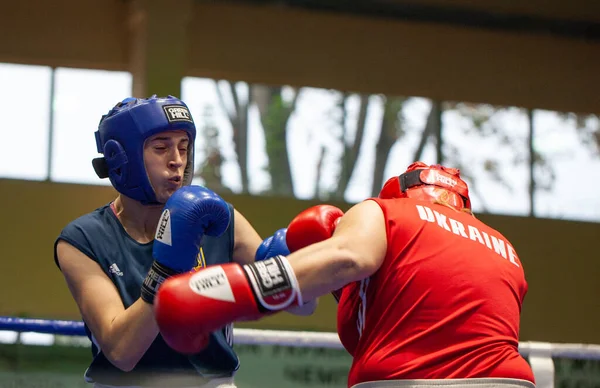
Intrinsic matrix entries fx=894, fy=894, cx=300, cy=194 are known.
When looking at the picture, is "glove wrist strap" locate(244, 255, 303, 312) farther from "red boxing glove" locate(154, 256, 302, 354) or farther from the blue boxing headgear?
the blue boxing headgear

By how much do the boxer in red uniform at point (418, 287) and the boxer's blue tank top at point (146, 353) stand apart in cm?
39

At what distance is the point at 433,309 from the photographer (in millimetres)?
1874

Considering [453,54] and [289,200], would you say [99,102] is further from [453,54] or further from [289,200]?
[453,54]

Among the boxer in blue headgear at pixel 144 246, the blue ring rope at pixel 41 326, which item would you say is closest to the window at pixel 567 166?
the blue ring rope at pixel 41 326

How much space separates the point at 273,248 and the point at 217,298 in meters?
0.72

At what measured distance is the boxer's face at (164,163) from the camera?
2.26 m

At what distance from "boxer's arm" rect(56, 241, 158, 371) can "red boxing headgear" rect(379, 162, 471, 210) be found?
0.67 m

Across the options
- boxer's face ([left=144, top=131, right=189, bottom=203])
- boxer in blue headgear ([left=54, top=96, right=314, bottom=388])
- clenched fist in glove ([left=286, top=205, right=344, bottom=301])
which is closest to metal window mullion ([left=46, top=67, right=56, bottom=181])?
boxer in blue headgear ([left=54, top=96, right=314, bottom=388])

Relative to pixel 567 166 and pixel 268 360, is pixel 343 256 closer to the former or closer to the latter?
pixel 268 360

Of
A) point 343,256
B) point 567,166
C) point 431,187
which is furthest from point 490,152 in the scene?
point 343,256

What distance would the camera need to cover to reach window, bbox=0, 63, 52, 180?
7.55 meters

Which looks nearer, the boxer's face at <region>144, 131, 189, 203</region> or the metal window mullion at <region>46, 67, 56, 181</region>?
the boxer's face at <region>144, 131, 189, 203</region>

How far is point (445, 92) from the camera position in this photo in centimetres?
828

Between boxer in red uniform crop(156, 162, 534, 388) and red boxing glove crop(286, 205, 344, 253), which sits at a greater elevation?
red boxing glove crop(286, 205, 344, 253)
